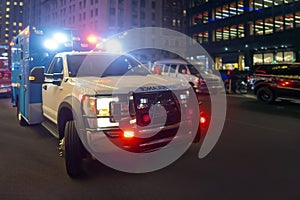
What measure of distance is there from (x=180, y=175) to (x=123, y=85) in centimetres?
161

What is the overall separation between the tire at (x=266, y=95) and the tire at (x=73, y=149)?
1031cm

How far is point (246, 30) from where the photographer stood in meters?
37.3

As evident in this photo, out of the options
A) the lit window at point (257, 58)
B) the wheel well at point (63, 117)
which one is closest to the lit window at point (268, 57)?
the lit window at point (257, 58)

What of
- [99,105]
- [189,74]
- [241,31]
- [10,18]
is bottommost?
[99,105]

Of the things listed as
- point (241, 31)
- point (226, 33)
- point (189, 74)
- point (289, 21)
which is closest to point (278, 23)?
point (289, 21)

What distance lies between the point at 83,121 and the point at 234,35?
127ft

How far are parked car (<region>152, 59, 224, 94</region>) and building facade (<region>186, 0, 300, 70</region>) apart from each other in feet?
67.7

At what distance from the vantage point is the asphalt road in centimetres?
364

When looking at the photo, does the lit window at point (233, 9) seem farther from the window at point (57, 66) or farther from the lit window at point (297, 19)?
the window at point (57, 66)

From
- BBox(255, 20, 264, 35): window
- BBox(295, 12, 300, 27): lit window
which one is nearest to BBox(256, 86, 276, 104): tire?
BBox(295, 12, 300, 27): lit window

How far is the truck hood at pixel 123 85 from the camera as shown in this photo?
3.80 meters

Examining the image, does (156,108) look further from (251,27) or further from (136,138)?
(251,27)

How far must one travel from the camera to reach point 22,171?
442 cm

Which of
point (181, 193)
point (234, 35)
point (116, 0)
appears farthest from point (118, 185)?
point (116, 0)
